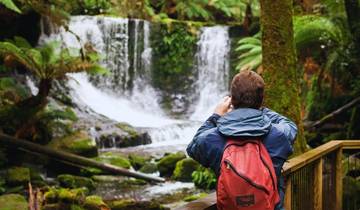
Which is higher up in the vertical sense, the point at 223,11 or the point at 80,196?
the point at 223,11

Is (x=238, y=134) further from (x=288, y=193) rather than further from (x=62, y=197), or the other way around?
(x=62, y=197)

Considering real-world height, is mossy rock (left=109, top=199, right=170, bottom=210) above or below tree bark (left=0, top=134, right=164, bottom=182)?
below

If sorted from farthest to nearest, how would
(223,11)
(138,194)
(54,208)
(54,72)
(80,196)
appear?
(223,11)
(54,72)
(138,194)
(80,196)
(54,208)

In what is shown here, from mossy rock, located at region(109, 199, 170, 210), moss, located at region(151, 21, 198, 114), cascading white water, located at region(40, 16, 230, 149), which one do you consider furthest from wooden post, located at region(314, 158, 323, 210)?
moss, located at region(151, 21, 198, 114)

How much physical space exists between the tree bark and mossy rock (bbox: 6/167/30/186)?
0.42 metres

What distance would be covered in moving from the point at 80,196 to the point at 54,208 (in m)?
0.67

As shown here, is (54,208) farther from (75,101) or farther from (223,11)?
(223,11)

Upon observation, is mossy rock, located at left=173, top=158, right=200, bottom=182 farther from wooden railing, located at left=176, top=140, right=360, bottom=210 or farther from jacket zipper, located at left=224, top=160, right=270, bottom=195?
jacket zipper, located at left=224, top=160, right=270, bottom=195

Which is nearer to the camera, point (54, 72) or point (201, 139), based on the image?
point (201, 139)

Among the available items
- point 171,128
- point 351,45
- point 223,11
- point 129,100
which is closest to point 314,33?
point 351,45

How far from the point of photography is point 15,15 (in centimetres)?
1377

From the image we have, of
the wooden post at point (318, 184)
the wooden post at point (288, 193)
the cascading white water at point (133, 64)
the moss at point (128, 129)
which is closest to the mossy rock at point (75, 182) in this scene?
the moss at point (128, 129)

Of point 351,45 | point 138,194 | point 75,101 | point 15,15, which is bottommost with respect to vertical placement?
point 138,194

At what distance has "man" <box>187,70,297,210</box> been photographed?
7.23ft
